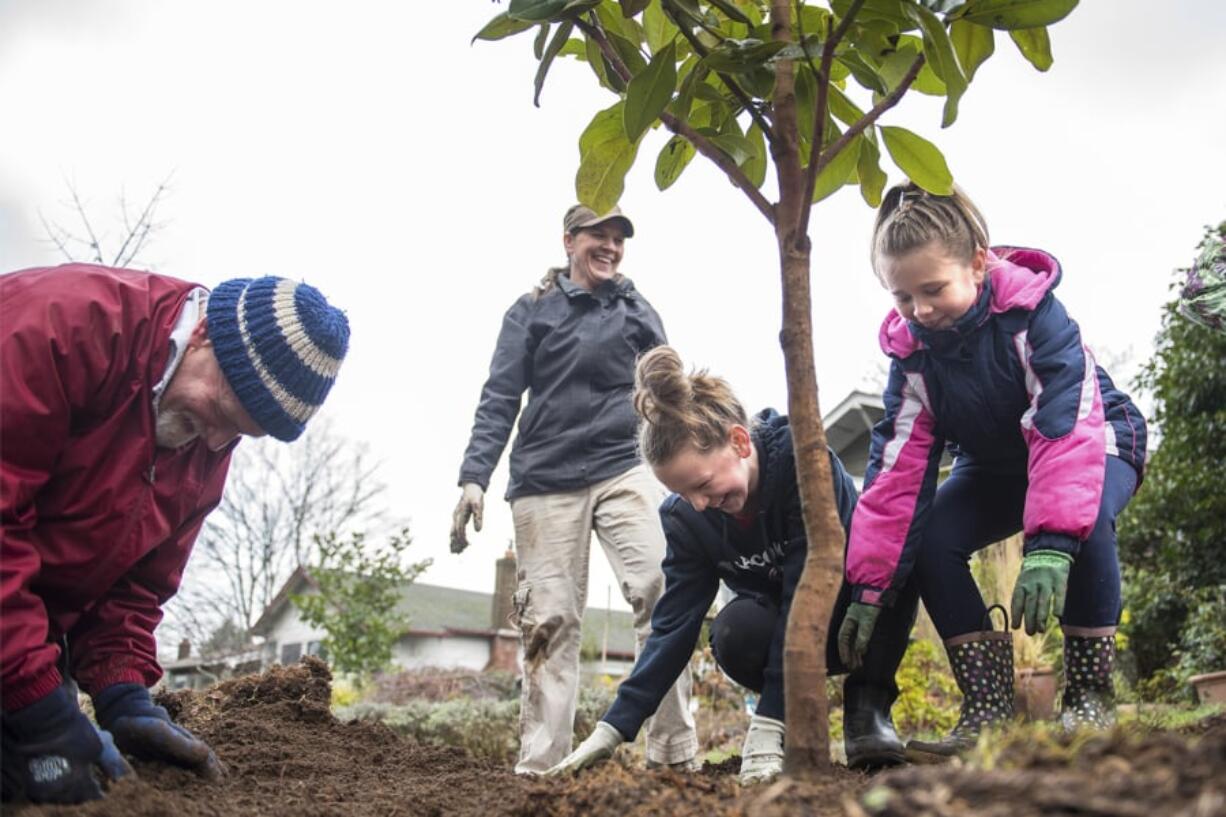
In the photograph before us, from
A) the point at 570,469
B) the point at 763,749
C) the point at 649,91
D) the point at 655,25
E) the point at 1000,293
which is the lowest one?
the point at 763,749

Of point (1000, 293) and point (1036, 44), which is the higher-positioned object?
point (1036, 44)

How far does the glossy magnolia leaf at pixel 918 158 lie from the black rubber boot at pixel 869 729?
1.37 m

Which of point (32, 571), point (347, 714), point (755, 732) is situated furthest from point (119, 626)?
point (347, 714)

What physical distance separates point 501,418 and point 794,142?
85.5 inches

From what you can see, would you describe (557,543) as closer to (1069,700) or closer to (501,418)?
(501,418)

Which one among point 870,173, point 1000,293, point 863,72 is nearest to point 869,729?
point 1000,293

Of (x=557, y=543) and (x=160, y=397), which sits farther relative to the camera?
(x=557, y=543)

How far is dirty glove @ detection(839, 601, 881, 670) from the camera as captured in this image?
2.54 metres

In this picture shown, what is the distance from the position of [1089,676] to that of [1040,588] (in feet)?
1.51

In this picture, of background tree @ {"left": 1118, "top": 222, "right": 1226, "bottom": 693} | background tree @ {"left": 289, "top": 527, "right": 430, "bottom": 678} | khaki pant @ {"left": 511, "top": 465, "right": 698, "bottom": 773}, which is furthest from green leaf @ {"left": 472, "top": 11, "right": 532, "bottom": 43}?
background tree @ {"left": 289, "top": 527, "right": 430, "bottom": 678}

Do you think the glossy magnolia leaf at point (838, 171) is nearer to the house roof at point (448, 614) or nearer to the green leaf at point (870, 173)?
the green leaf at point (870, 173)

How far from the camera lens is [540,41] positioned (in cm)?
214

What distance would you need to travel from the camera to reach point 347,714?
9070 millimetres

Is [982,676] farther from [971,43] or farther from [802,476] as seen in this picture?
[971,43]
